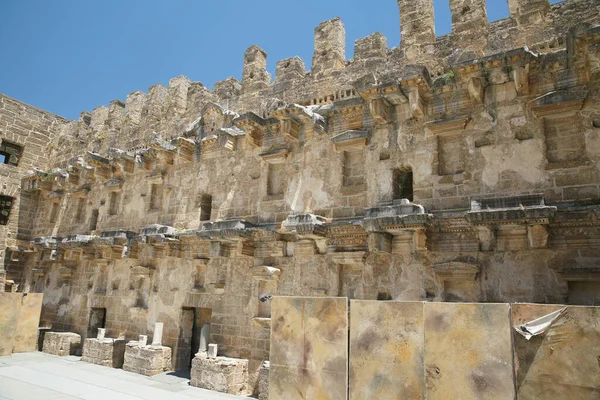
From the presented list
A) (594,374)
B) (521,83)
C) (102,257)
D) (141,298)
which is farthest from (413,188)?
(102,257)

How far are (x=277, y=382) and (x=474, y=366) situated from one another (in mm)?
2150

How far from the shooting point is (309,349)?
4.59m

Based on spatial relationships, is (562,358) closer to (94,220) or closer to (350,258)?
(350,258)

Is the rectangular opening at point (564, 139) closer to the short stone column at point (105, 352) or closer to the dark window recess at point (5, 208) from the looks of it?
the short stone column at point (105, 352)

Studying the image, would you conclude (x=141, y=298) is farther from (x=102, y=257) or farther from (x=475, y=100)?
(x=475, y=100)

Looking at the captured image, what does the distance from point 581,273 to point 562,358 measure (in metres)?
2.84

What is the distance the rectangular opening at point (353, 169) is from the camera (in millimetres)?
8156

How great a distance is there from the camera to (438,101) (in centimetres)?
748

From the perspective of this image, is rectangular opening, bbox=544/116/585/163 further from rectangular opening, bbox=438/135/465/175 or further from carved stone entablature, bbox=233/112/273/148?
carved stone entablature, bbox=233/112/273/148

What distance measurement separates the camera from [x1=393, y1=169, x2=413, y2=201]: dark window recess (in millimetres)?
7695

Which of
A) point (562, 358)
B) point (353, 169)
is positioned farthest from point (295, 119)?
point (562, 358)

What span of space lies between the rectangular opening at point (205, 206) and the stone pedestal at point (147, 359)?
3201 millimetres

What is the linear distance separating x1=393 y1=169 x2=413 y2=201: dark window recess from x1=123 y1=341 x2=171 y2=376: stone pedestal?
21.0 ft

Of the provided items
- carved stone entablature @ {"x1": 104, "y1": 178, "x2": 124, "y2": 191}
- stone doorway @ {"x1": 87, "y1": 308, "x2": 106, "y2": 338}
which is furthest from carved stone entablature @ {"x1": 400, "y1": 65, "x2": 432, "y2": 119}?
stone doorway @ {"x1": 87, "y1": 308, "x2": 106, "y2": 338}
